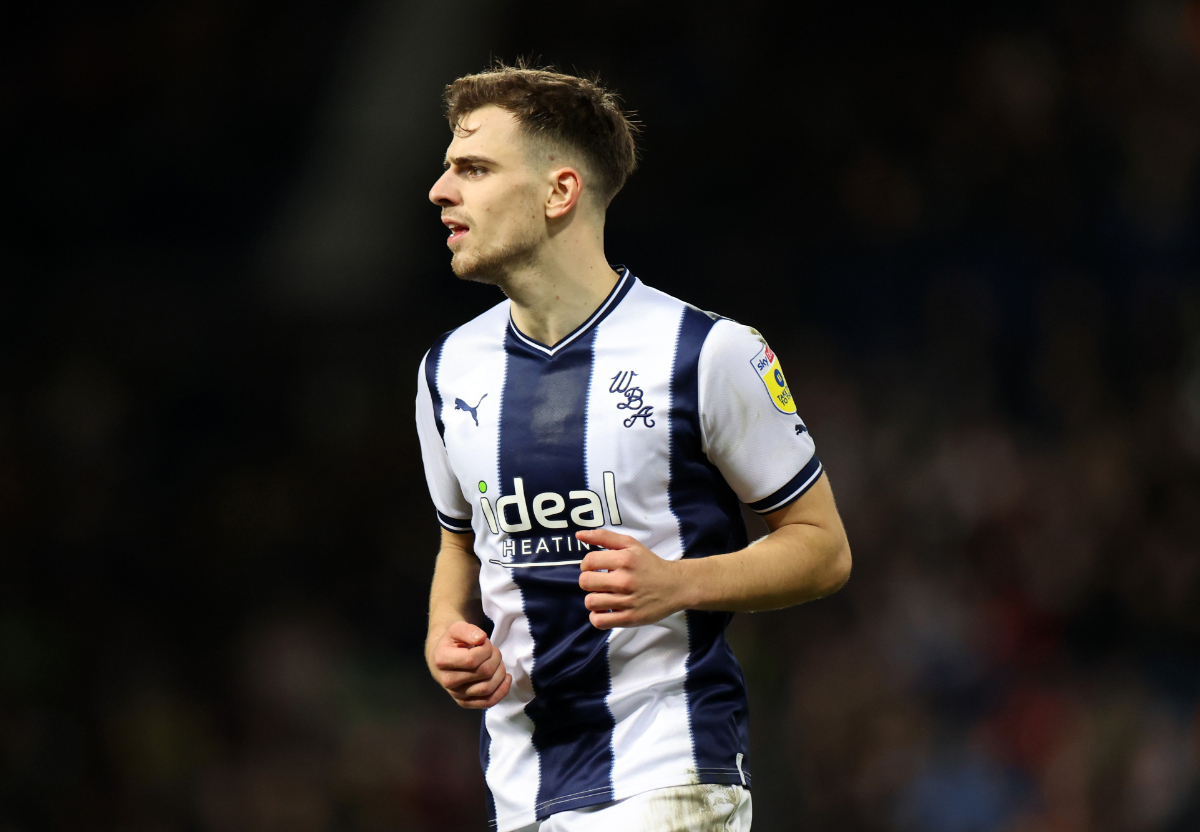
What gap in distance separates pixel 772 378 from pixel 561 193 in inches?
21.7

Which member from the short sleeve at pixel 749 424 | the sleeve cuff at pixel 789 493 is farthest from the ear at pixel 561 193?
the sleeve cuff at pixel 789 493

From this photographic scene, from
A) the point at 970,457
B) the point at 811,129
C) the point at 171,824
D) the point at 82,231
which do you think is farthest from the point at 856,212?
the point at 171,824

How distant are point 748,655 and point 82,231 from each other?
187 inches

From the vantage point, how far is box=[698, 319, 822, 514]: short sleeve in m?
2.40

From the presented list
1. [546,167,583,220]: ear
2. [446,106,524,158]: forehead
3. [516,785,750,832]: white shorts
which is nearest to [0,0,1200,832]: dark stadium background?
[516,785,750,832]: white shorts

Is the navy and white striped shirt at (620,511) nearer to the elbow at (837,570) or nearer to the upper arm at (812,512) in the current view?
the upper arm at (812,512)

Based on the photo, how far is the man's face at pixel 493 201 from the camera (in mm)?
2490

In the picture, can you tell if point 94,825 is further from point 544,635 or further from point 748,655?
point 544,635

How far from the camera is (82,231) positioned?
7863 mm

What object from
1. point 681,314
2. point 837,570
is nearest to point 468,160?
point 681,314

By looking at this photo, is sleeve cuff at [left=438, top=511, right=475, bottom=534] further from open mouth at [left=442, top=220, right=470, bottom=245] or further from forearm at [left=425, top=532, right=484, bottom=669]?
open mouth at [left=442, top=220, right=470, bottom=245]

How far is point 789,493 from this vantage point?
2.45 m

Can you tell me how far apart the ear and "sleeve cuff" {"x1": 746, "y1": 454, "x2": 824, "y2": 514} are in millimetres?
681

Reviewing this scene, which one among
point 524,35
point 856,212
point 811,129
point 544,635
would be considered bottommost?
point 544,635
